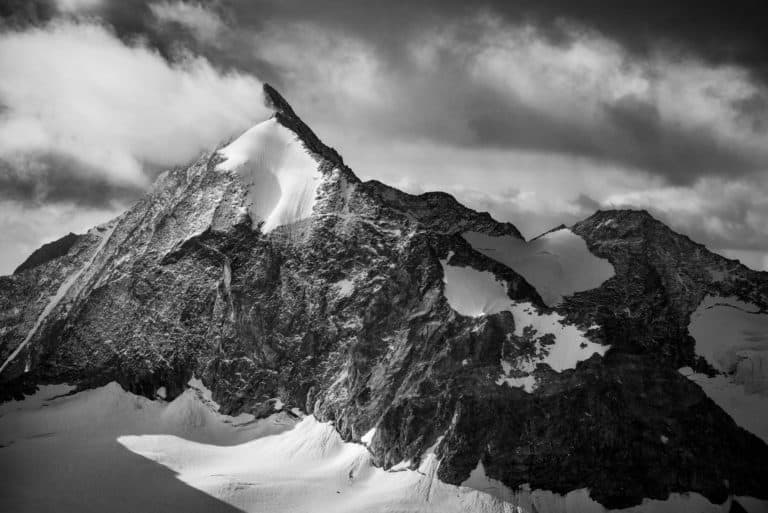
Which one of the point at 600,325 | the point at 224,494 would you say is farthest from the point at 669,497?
the point at 224,494

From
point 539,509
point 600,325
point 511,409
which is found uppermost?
point 600,325

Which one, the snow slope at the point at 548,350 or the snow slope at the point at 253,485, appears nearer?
the snow slope at the point at 253,485

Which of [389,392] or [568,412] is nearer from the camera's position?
[568,412]

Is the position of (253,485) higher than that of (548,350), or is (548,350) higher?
(548,350)

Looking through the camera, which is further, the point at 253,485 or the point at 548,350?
the point at 548,350

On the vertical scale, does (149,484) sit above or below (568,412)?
below

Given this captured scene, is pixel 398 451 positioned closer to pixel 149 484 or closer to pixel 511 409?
pixel 511 409

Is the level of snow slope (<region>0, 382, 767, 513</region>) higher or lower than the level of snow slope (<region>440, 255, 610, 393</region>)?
lower

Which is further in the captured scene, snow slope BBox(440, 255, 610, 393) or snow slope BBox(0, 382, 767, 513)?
snow slope BBox(440, 255, 610, 393)

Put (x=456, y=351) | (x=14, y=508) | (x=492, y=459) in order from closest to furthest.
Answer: (x=14, y=508)
(x=492, y=459)
(x=456, y=351)

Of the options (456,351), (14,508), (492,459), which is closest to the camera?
(14,508)

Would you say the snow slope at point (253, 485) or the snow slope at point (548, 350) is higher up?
the snow slope at point (548, 350)
